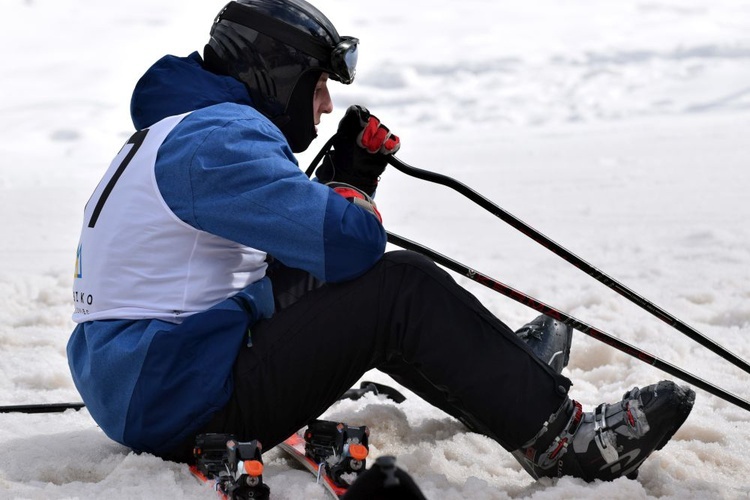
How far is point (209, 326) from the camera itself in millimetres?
2246

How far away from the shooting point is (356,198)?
92.7 inches

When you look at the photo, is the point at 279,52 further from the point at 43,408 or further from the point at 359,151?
the point at 43,408

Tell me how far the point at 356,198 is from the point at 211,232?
14.9 inches

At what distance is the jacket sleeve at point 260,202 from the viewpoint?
215cm

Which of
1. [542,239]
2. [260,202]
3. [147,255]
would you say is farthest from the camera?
[542,239]

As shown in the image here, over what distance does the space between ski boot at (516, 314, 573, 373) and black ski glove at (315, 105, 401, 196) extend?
2.24ft

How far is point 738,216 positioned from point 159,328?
21.9 ft

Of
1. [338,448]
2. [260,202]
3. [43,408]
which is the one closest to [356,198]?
[260,202]

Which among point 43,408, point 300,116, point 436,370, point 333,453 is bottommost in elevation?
point 43,408

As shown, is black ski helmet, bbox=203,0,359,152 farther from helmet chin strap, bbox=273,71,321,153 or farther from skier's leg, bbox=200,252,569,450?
skier's leg, bbox=200,252,569,450

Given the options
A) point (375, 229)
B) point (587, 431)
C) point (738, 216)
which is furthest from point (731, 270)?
point (375, 229)

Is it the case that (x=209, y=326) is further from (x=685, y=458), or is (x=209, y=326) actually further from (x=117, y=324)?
(x=685, y=458)

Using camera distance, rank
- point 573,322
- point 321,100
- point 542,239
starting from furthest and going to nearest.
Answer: point 542,239 → point 573,322 → point 321,100

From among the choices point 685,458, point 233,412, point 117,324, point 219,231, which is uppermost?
point 219,231
